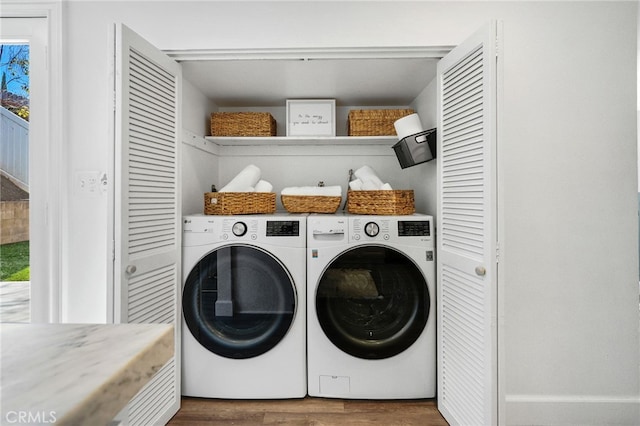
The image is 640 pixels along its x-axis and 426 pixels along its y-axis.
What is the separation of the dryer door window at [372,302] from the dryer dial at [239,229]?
20.1 inches

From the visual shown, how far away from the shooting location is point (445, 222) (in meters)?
1.80

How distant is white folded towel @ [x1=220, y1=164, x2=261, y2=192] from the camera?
2164mm

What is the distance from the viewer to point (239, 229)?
1939 mm

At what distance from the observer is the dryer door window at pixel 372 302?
6.31ft

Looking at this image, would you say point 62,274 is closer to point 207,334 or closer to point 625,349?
point 207,334

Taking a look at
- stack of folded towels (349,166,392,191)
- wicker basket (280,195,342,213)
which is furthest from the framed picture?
wicker basket (280,195,342,213)

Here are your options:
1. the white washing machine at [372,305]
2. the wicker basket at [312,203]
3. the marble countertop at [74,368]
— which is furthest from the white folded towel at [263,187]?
the marble countertop at [74,368]

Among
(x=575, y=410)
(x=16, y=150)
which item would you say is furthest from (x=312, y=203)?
(x=575, y=410)

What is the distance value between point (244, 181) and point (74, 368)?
189 centimetres

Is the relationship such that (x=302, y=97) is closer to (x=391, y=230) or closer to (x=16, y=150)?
(x=391, y=230)

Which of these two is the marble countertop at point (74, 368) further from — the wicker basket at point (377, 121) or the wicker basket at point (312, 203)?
the wicker basket at point (377, 121)

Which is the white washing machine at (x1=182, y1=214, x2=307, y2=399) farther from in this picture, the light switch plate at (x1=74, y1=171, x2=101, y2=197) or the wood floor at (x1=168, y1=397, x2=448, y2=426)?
the light switch plate at (x1=74, y1=171, x2=101, y2=197)

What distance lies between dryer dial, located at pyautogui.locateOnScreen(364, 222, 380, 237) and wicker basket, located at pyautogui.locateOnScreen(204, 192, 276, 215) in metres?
0.68

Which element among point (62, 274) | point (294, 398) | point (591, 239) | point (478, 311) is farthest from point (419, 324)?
point (62, 274)
